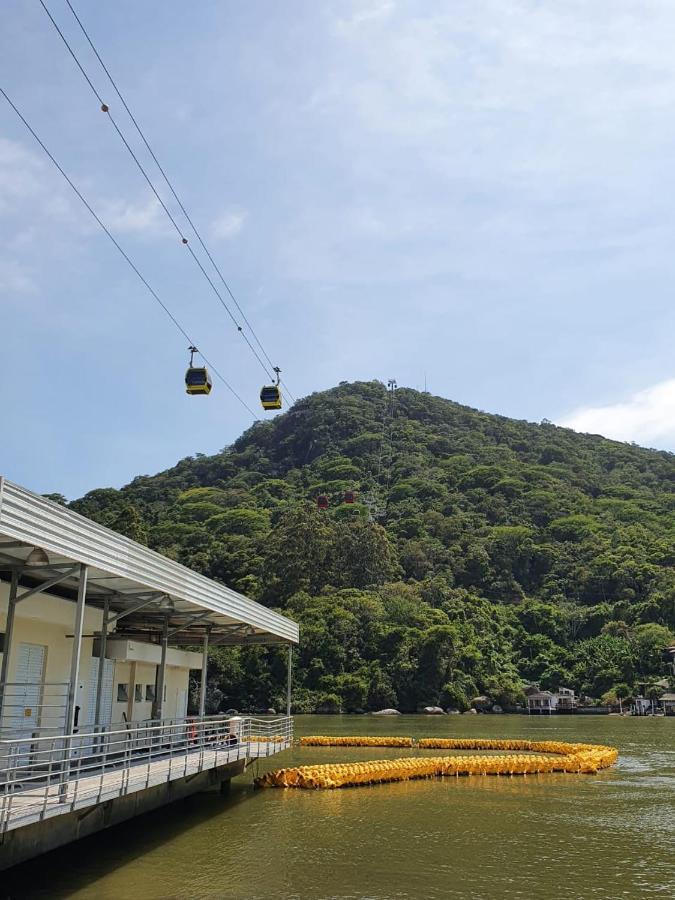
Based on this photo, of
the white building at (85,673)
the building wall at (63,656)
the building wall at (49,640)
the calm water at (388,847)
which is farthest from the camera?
the building wall at (63,656)

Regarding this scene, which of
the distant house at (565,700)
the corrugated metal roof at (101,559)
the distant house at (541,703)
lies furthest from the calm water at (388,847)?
the distant house at (565,700)

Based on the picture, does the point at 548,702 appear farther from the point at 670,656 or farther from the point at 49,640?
the point at 49,640

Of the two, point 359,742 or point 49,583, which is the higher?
point 49,583

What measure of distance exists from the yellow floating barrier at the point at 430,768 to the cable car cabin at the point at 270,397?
437 inches

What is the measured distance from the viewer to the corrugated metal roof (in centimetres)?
1067

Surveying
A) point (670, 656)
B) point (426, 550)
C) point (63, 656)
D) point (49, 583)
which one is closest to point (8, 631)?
point (49, 583)

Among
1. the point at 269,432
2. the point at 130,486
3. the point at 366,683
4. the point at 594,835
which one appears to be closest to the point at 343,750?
the point at 594,835

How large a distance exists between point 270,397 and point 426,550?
9061 cm

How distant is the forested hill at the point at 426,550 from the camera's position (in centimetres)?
7944

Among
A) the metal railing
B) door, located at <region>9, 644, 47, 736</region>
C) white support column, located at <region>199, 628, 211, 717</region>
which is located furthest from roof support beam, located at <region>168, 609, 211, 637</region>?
door, located at <region>9, 644, 47, 736</region>

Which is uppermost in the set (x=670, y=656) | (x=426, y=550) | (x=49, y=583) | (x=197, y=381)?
(x=426, y=550)

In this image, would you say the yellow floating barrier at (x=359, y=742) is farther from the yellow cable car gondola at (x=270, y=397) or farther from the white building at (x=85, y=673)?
the yellow cable car gondola at (x=270, y=397)

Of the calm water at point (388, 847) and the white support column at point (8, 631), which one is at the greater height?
the white support column at point (8, 631)

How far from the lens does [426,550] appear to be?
363 ft
